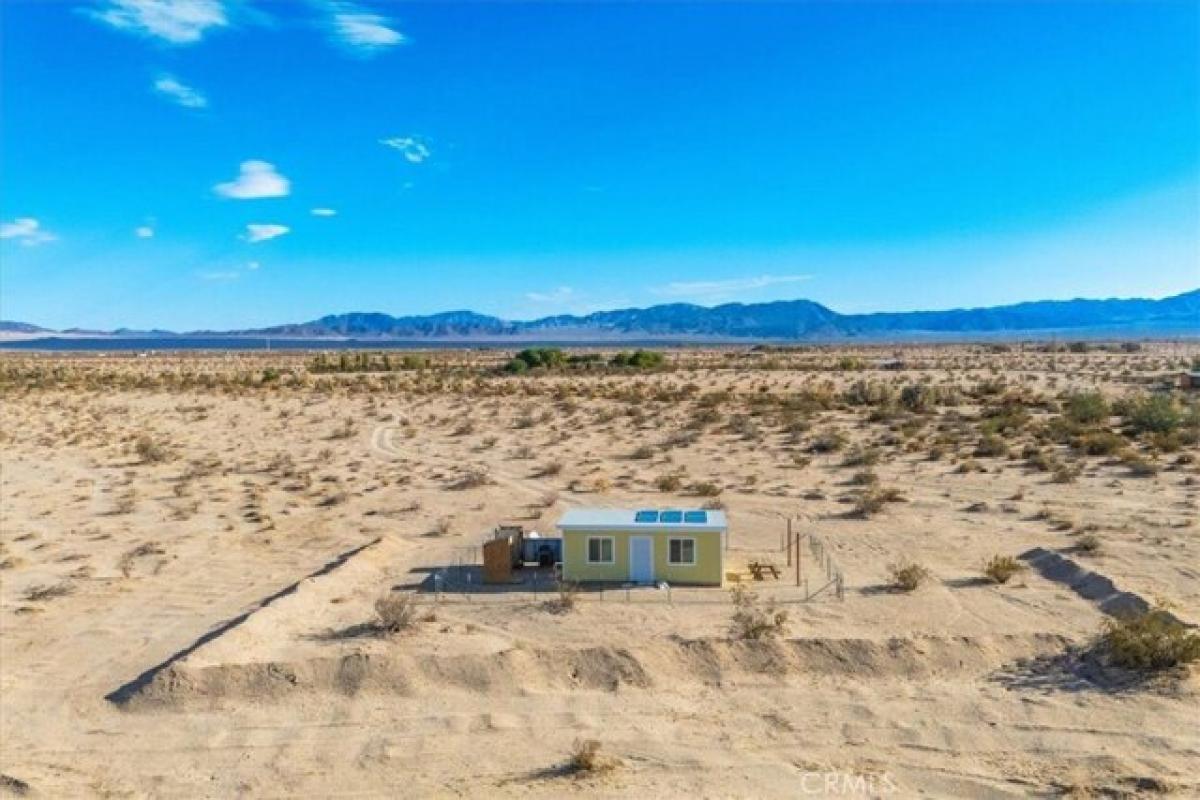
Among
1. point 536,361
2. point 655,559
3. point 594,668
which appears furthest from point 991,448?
point 536,361

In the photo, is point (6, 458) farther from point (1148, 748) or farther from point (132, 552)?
Answer: point (1148, 748)

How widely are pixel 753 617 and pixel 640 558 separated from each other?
348 cm

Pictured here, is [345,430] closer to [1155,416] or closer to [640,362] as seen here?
[1155,416]

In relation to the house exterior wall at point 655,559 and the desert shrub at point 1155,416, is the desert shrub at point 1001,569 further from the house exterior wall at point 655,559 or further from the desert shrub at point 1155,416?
the desert shrub at point 1155,416

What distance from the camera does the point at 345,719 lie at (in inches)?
532

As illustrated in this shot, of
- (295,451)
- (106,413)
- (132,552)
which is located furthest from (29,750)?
(106,413)

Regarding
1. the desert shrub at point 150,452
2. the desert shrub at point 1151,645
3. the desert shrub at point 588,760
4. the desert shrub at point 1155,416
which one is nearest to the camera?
the desert shrub at point 588,760

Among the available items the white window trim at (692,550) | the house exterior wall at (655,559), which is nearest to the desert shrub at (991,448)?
the house exterior wall at (655,559)

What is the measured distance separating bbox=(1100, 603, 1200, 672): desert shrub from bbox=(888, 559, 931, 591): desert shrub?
398cm

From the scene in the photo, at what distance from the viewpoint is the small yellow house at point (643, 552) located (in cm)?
1888

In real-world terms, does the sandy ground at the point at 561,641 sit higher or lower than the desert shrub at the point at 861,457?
lower

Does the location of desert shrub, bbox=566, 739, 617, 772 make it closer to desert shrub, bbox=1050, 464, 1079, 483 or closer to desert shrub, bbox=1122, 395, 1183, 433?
desert shrub, bbox=1050, 464, 1079, 483

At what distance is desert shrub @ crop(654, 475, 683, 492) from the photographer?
2889 cm

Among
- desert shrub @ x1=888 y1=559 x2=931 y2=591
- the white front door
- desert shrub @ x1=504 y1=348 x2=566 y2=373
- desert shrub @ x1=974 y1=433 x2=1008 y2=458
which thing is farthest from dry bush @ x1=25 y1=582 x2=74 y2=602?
desert shrub @ x1=504 y1=348 x2=566 y2=373
